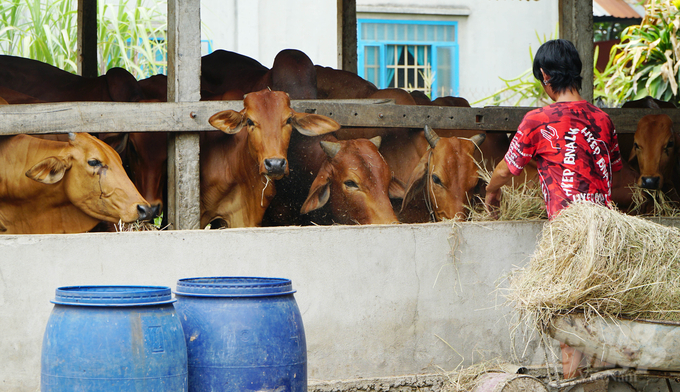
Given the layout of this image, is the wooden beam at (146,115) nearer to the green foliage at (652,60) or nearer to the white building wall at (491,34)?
the green foliage at (652,60)

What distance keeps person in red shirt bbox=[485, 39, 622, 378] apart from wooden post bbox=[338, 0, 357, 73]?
5043 mm

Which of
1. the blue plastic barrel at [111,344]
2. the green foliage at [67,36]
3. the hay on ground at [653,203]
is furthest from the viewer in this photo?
the green foliage at [67,36]

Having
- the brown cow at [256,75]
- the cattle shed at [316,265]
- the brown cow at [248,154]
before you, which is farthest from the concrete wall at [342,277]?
the brown cow at [256,75]

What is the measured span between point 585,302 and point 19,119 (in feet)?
10.9

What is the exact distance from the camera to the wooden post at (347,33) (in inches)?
346

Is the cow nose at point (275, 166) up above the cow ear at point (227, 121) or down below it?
below

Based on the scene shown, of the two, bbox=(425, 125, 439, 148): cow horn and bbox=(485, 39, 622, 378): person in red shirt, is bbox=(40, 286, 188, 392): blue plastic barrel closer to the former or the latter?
bbox=(485, 39, 622, 378): person in red shirt

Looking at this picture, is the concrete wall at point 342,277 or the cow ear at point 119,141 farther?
the cow ear at point 119,141

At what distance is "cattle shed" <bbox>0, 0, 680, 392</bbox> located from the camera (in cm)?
411

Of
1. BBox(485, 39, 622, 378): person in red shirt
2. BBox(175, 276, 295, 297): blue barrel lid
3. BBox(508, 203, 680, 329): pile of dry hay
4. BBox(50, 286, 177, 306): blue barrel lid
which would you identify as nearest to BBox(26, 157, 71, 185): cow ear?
BBox(175, 276, 295, 297): blue barrel lid

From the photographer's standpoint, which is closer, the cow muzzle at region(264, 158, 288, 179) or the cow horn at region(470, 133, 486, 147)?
the cow muzzle at region(264, 158, 288, 179)

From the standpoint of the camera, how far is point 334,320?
4473 mm

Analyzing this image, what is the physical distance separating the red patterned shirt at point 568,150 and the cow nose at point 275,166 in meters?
Answer: 1.50

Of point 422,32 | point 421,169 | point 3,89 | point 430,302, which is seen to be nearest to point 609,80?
point 422,32
